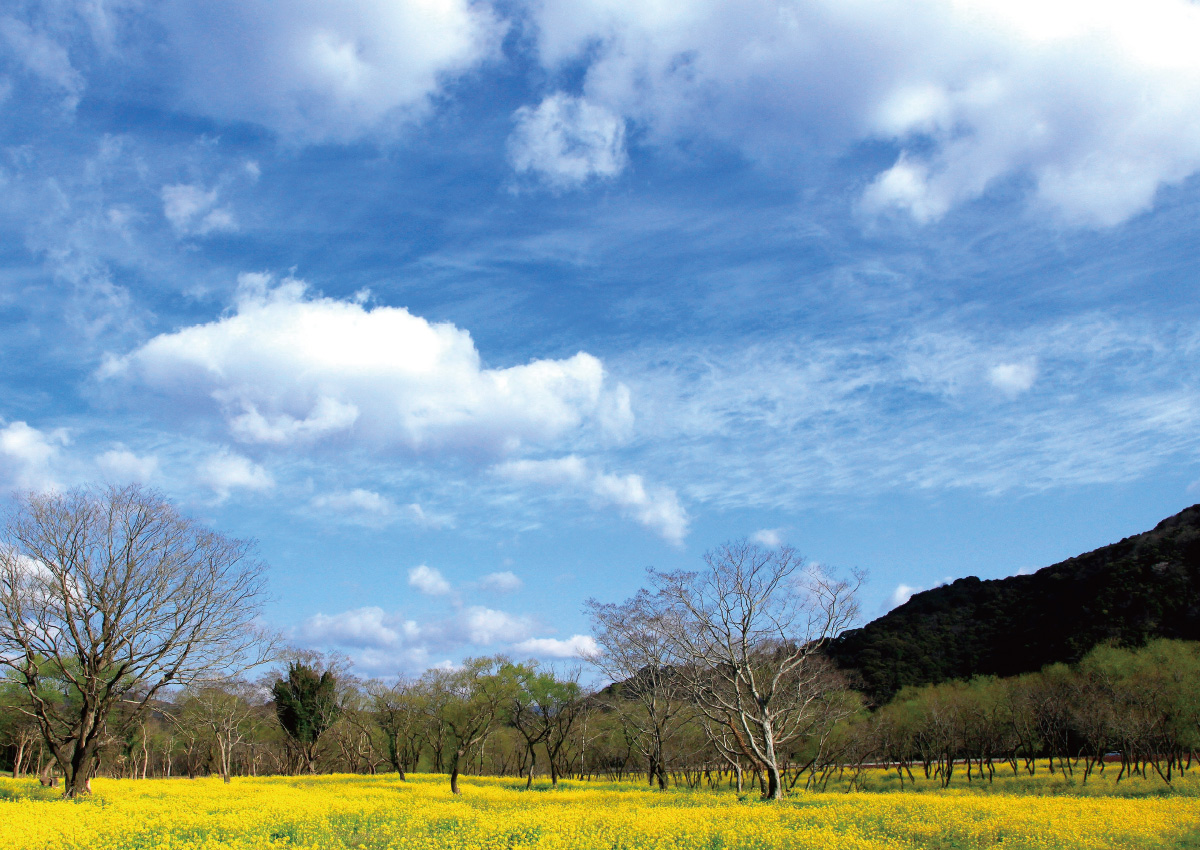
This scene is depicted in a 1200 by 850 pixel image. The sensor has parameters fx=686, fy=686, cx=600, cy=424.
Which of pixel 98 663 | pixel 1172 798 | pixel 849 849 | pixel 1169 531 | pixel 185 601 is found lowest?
pixel 1172 798

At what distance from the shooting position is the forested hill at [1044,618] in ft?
227

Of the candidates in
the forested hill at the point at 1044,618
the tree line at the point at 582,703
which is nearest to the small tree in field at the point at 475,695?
the tree line at the point at 582,703

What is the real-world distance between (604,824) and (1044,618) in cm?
8217

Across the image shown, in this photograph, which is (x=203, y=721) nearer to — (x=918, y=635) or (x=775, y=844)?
(x=775, y=844)

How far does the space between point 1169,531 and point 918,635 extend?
31.9 m

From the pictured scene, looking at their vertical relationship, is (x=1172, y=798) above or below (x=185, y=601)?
below

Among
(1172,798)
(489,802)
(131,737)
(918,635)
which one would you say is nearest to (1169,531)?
(918,635)

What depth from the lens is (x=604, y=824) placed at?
20516 millimetres

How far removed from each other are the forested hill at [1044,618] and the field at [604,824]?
50335 millimetres

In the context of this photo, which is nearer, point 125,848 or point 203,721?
point 125,848

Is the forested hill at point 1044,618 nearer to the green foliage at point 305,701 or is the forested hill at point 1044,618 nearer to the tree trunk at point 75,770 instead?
the green foliage at point 305,701

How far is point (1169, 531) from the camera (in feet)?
274

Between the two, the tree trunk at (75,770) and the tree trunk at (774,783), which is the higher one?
the tree trunk at (75,770)

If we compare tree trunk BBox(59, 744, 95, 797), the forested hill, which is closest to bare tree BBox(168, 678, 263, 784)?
tree trunk BBox(59, 744, 95, 797)
